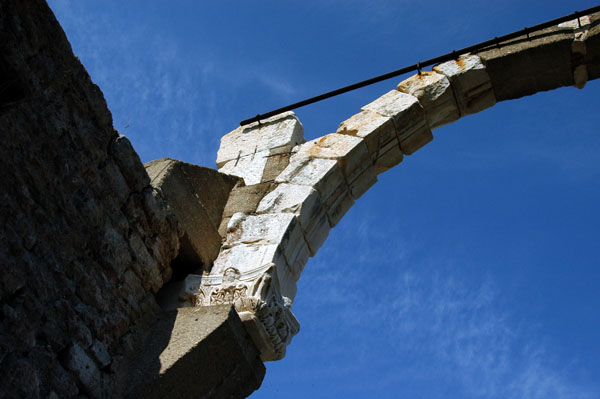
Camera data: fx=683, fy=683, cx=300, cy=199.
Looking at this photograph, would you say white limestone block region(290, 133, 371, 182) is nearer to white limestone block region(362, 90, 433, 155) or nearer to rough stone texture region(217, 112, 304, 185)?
rough stone texture region(217, 112, 304, 185)

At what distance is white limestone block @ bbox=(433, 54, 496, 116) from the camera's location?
5.37m

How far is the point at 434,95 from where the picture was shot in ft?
17.3

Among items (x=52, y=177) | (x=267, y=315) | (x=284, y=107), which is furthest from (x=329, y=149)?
(x=52, y=177)

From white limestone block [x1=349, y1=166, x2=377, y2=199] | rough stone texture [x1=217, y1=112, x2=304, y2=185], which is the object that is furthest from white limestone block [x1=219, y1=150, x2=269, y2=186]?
white limestone block [x1=349, y1=166, x2=377, y2=199]

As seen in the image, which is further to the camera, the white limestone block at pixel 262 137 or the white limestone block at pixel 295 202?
the white limestone block at pixel 262 137

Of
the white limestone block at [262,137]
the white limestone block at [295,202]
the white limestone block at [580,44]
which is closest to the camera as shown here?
the white limestone block at [295,202]

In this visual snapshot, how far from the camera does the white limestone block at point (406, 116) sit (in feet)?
16.8

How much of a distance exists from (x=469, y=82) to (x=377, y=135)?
0.99 meters

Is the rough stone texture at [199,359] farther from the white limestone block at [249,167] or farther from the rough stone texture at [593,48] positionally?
the rough stone texture at [593,48]

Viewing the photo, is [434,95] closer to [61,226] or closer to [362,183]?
[362,183]

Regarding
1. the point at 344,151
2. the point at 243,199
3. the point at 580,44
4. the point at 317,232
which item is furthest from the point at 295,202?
the point at 580,44

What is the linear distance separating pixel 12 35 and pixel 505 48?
4057mm

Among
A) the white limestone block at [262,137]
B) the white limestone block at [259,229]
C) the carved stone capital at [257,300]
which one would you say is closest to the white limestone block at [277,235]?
the white limestone block at [259,229]

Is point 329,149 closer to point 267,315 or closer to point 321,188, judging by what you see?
point 321,188
